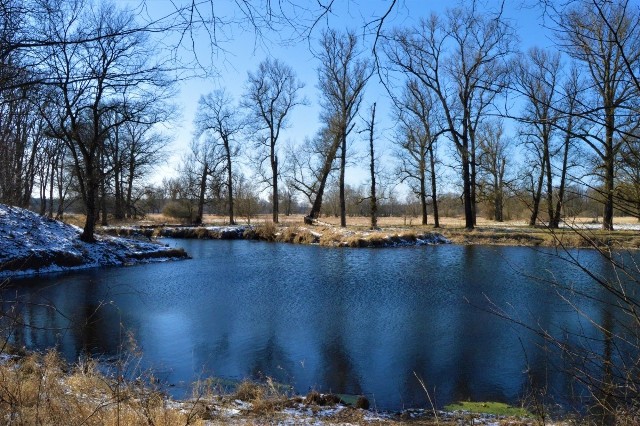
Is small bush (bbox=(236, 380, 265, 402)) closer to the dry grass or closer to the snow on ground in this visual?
the dry grass

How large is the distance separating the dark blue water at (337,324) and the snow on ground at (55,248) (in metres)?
1.55

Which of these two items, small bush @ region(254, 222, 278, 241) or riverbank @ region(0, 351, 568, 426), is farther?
small bush @ region(254, 222, 278, 241)

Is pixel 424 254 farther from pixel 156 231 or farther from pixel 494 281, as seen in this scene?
pixel 156 231

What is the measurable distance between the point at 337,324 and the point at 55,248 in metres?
13.4

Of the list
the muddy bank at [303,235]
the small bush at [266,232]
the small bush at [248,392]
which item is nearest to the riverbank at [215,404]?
the small bush at [248,392]

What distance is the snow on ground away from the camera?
1709 centimetres

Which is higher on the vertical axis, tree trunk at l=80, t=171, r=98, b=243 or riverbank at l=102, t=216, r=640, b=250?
tree trunk at l=80, t=171, r=98, b=243

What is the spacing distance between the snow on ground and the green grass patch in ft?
49.8

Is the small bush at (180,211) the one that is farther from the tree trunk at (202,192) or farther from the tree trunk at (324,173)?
the tree trunk at (324,173)

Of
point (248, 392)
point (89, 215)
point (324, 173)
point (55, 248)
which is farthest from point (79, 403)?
point (324, 173)

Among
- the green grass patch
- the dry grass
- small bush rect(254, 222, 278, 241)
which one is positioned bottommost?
the green grass patch

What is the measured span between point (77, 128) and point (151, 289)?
989cm

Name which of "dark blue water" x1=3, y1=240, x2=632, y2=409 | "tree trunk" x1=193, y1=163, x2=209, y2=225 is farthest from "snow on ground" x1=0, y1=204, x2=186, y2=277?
"tree trunk" x1=193, y1=163, x2=209, y2=225

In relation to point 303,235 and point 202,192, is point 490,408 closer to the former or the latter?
point 303,235
